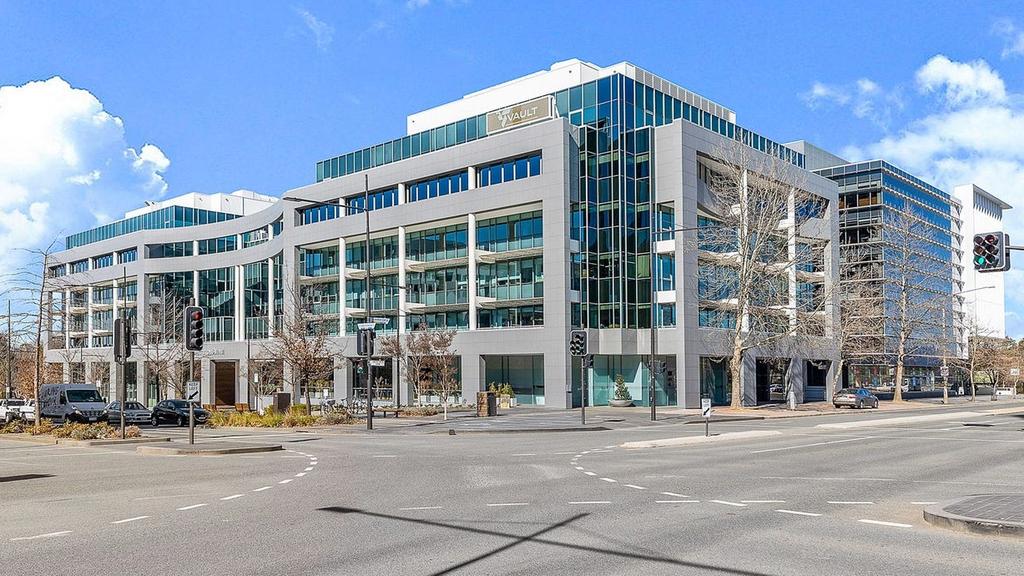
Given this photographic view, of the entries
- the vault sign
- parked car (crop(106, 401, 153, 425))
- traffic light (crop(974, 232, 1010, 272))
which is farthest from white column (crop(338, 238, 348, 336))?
traffic light (crop(974, 232, 1010, 272))

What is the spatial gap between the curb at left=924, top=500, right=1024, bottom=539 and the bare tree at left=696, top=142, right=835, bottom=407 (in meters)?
43.3

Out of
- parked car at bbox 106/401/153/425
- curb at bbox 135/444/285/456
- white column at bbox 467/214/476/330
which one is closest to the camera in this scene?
curb at bbox 135/444/285/456

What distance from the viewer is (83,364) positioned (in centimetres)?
9819

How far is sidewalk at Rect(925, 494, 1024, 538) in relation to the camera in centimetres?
1072

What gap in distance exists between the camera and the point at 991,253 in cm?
2266

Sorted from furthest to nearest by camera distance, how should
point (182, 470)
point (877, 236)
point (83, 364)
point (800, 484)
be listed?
point (877, 236), point (83, 364), point (182, 470), point (800, 484)

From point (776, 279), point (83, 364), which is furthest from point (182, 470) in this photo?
point (83, 364)

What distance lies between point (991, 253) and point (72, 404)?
43.7 metres

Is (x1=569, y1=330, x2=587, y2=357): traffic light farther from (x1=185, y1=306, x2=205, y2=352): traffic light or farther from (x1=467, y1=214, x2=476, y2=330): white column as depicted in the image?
(x1=467, y1=214, x2=476, y2=330): white column

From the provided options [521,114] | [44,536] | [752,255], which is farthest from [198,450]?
Result: [521,114]

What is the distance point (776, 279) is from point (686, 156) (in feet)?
34.6

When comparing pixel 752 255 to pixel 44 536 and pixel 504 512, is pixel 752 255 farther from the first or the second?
pixel 44 536

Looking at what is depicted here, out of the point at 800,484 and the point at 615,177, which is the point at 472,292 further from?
the point at 800,484

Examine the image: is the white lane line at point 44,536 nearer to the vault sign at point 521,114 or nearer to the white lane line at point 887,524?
the white lane line at point 887,524
